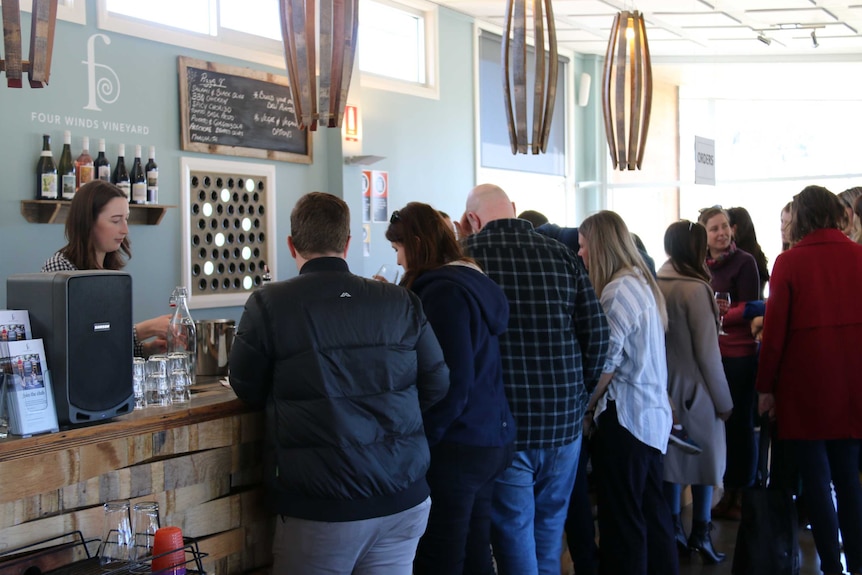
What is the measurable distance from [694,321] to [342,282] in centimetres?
206

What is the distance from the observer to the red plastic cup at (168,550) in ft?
6.16

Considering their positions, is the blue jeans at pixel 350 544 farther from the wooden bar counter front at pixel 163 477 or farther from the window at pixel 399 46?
the window at pixel 399 46

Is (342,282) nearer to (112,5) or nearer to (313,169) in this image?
(112,5)

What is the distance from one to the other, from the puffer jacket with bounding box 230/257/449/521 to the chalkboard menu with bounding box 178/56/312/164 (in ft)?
11.6

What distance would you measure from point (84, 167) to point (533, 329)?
2.88 m

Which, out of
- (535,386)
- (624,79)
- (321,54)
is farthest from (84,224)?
(624,79)

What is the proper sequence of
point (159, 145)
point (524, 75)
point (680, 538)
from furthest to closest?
point (159, 145), point (680, 538), point (524, 75)

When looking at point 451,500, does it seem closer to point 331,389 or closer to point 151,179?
point 331,389

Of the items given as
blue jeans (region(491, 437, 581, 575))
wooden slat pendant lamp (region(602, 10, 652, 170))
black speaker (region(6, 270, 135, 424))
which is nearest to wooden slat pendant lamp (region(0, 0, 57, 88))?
black speaker (region(6, 270, 135, 424))

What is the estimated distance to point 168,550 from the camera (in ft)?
6.18

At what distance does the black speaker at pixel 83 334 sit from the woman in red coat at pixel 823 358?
2713 mm

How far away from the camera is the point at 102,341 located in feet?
6.84

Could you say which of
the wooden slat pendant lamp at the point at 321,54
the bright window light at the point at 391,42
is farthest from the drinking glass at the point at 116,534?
the bright window light at the point at 391,42

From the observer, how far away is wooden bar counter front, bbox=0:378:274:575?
1.91m
